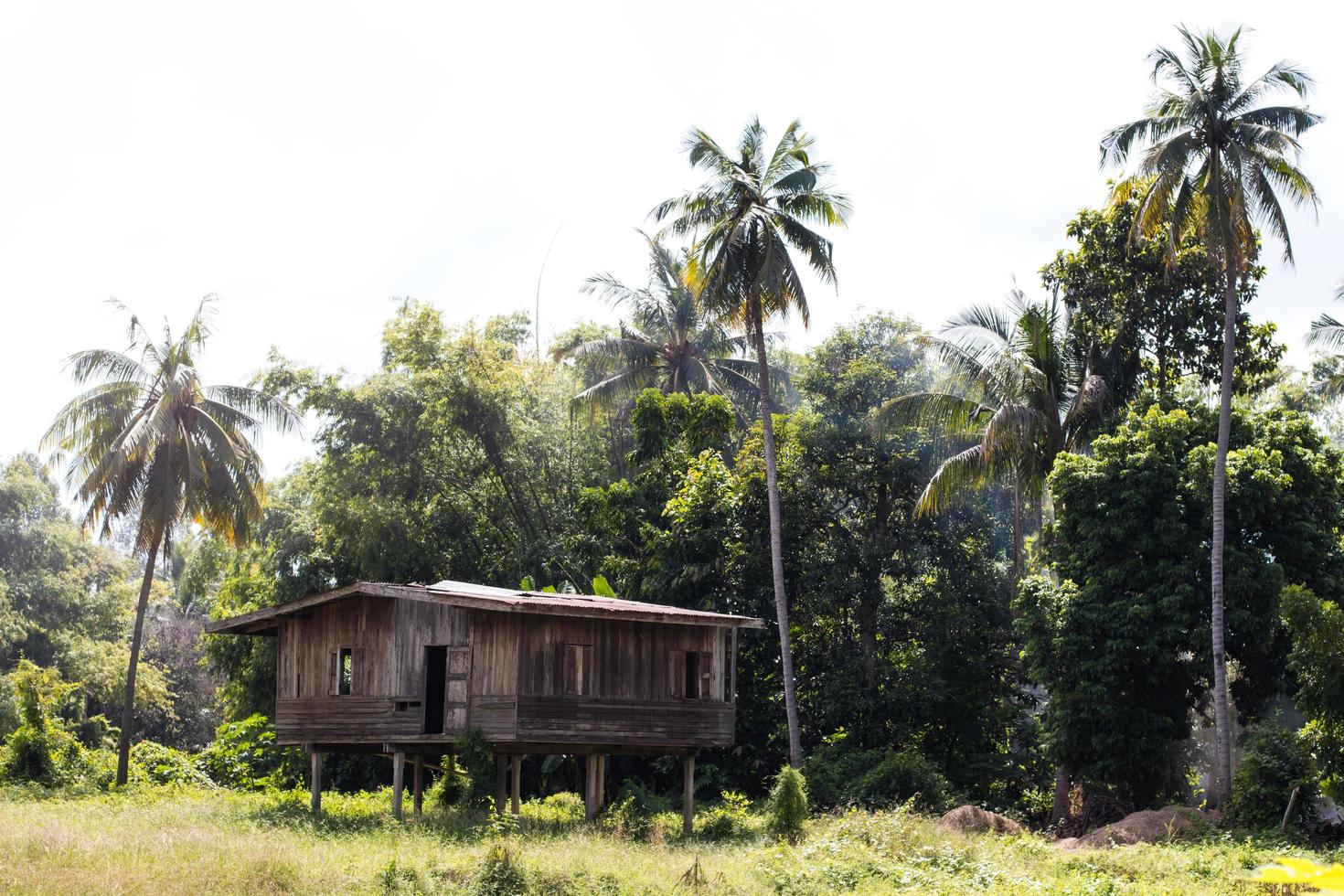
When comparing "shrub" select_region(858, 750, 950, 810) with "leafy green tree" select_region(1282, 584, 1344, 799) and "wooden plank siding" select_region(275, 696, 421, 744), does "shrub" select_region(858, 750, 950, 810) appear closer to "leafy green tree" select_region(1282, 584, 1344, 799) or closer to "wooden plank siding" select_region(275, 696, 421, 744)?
"leafy green tree" select_region(1282, 584, 1344, 799)

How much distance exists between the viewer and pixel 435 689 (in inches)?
1163

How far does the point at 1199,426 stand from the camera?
29.2m

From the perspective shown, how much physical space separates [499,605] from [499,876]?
21.6 feet

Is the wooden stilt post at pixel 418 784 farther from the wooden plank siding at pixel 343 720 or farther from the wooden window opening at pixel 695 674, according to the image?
the wooden window opening at pixel 695 674

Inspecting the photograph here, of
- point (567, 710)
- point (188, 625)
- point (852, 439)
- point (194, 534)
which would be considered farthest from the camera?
point (188, 625)

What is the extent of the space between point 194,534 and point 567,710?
3463 cm

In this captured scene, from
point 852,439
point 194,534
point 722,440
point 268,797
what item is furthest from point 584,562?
point 194,534

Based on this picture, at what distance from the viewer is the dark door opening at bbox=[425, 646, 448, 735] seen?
2834 cm

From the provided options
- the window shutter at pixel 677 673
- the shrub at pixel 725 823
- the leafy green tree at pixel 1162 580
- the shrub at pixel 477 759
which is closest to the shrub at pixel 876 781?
the shrub at pixel 725 823

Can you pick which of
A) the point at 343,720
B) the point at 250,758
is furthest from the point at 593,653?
the point at 250,758

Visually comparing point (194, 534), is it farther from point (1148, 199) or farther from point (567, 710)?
point (1148, 199)


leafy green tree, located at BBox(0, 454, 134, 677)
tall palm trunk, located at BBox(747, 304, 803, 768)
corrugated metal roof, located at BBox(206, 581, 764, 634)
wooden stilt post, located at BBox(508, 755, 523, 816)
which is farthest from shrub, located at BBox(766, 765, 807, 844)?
leafy green tree, located at BBox(0, 454, 134, 677)

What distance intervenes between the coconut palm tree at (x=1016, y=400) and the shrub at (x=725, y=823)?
879cm

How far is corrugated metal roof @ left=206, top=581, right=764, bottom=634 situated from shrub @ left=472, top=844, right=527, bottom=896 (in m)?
6.12
